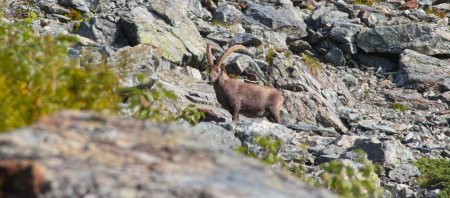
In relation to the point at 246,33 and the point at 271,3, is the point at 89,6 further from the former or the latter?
the point at 271,3

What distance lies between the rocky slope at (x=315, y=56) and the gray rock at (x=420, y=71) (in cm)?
4

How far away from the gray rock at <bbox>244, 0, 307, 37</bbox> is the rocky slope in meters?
0.04

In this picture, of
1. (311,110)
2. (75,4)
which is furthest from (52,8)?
(311,110)

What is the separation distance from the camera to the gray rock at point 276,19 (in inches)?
1208

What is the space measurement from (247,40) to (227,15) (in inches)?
134

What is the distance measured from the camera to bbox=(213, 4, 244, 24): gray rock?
97.6ft

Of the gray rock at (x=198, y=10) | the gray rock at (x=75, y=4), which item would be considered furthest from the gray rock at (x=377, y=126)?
the gray rock at (x=75, y=4)

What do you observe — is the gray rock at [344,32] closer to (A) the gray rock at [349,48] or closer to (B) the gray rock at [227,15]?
(A) the gray rock at [349,48]

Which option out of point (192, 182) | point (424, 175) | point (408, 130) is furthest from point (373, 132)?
Answer: point (192, 182)

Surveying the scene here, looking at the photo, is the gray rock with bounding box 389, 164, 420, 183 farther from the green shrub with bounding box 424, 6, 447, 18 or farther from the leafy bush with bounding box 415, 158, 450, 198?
the green shrub with bounding box 424, 6, 447, 18

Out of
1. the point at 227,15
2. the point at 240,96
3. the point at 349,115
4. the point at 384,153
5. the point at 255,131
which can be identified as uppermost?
the point at 255,131

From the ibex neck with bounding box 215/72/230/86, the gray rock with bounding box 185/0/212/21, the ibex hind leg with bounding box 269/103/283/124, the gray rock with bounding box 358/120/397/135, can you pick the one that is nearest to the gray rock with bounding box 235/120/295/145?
the ibex neck with bounding box 215/72/230/86

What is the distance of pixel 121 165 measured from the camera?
3598 millimetres

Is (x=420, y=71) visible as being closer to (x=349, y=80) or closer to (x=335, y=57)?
(x=349, y=80)
